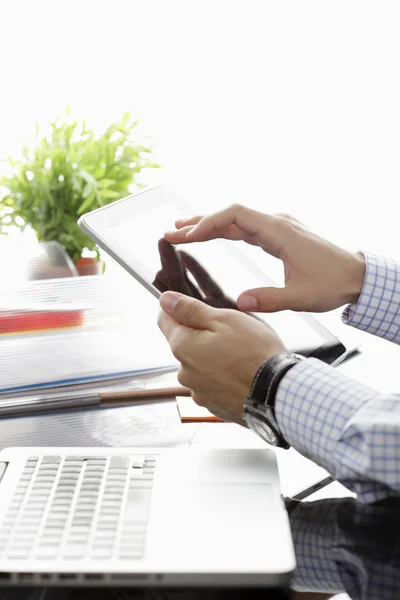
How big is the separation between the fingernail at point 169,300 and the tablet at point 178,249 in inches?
2.7

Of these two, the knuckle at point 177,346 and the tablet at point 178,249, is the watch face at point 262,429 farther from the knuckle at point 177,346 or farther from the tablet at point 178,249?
the tablet at point 178,249

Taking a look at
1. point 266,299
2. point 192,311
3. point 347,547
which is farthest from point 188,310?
point 347,547

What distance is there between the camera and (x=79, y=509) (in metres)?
0.65

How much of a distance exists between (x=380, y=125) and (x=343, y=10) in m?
0.34

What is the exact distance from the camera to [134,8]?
205cm

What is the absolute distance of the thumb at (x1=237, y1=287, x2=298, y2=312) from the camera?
0.89 m

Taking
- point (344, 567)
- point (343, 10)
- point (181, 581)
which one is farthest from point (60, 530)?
point (343, 10)

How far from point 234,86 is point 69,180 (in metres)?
0.78

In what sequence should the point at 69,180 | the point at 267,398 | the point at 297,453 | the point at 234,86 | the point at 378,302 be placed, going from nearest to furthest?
the point at 267,398 → the point at 297,453 → the point at 378,302 → the point at 69,180 → the point at 234,86

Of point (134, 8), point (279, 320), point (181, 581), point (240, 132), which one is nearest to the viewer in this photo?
point (181, 581)

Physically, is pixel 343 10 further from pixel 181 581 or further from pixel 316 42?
pixel 181 581

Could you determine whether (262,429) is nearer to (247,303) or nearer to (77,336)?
(247,303)

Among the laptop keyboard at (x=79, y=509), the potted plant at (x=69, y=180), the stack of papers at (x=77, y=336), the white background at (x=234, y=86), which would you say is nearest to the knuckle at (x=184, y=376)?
the laptop keyboard at (x=79, y=509)

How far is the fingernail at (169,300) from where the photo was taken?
2.77 feet
